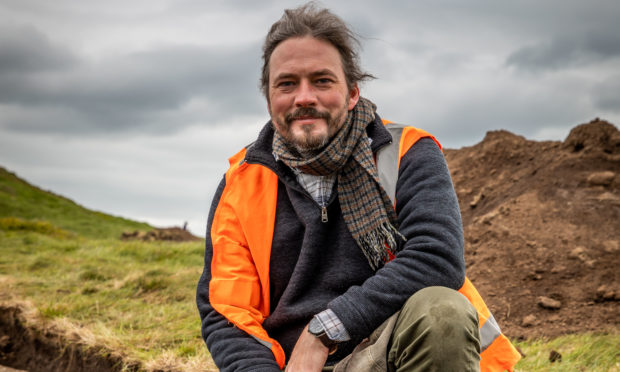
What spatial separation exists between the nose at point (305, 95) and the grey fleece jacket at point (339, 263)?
0.32 meters

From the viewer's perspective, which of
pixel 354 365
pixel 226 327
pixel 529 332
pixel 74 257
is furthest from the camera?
pixel 74 257

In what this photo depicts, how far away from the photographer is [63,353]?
197 inches

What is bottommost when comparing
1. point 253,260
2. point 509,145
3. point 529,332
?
point 529,332

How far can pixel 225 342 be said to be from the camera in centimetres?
242

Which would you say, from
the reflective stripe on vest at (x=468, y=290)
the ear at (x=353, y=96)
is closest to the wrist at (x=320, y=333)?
the reflective stripe on vest at (x=468, y=290)

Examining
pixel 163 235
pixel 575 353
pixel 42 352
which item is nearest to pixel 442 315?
pixel 575 353

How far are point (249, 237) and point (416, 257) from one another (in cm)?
83

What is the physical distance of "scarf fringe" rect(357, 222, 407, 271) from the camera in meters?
2.29

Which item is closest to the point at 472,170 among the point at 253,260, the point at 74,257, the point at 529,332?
the point at 529,332

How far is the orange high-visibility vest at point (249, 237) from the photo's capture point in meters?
2.42

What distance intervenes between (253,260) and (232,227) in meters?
0.19

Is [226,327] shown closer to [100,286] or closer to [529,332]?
[529,332]

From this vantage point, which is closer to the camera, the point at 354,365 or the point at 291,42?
the point at 354,365

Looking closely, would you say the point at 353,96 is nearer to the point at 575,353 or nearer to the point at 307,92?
the point at 307,92
